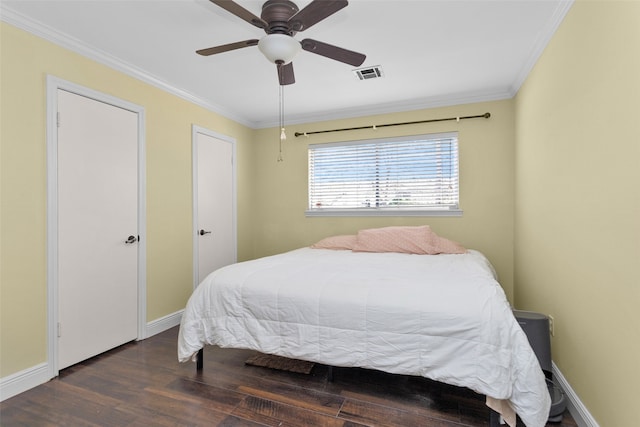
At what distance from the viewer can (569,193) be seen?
74.5 inches

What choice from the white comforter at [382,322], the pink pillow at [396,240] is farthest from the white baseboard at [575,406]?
the pink pillow at [396,240]

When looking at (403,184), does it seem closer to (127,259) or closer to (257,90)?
(257,90)

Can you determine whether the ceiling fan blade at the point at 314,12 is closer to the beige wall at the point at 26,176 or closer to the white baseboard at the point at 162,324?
the beige wall at the point at 26,176

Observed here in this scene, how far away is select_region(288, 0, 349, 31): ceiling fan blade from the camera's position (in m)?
1.59

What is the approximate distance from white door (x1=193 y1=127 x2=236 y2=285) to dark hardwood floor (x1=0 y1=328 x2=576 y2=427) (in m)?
1.48

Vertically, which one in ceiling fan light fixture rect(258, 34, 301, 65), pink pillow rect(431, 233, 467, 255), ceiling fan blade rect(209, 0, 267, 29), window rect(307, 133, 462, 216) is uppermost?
ceiling fan blade rect(209, 0, 267, 29)

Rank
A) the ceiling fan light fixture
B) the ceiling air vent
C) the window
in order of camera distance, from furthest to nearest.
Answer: the window, the ceiling air vent, the ceiling fan light fixture

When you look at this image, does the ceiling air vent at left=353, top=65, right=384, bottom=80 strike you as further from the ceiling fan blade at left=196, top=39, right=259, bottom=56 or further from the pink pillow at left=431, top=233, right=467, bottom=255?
the pink pillow at left=431, top=233, right=467, bottom=255

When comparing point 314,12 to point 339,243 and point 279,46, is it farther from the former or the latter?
point 339,243

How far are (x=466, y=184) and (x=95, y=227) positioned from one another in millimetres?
3700

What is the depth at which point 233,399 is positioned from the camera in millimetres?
1948

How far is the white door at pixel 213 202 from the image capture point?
143 inches

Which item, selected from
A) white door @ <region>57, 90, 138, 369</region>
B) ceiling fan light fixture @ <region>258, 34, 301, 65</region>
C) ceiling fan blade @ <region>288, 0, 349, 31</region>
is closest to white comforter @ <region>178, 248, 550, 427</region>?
white door @ <region>57, 90, 138, 369</region>

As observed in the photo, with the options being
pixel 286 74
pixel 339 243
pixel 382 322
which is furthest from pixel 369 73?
pixel 382 322
